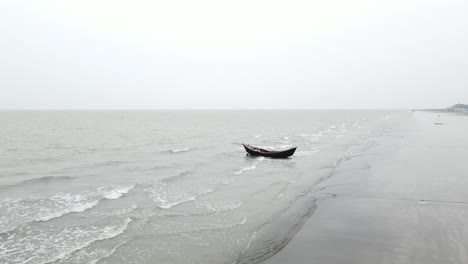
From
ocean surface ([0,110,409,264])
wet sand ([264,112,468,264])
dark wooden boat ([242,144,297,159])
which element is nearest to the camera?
wet sand ([264,112,468,264])

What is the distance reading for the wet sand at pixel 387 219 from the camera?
10.0 meters

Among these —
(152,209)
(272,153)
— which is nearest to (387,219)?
(152,209)

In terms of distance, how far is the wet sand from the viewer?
10008 mm

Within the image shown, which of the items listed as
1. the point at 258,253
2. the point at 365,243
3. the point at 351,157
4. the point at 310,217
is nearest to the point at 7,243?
the point at 258,253

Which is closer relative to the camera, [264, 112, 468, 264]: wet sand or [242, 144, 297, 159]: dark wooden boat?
[264, 112, 468, 264]: wet sand

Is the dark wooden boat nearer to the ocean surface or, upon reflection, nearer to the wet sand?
the ocean surface

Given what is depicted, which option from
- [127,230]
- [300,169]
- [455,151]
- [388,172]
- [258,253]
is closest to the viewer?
[258,253]

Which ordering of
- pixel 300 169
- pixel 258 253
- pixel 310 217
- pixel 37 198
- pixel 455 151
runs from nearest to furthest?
pixel 258 253 → pixel 310 217 → pixel 37 198 → pixel 300 169 → pixel 455 151

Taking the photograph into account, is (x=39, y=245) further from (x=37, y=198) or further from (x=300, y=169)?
(x=300, y=169)

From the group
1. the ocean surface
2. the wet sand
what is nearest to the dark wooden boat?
the ocean surface

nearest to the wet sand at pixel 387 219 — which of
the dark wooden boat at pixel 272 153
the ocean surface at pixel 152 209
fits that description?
the ocean surface at pixel 152 209

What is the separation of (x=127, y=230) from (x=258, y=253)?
5.24 m

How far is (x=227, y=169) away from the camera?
87.7ft

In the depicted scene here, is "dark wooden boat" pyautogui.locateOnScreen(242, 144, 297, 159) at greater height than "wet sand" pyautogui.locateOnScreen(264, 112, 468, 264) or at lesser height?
lesser
